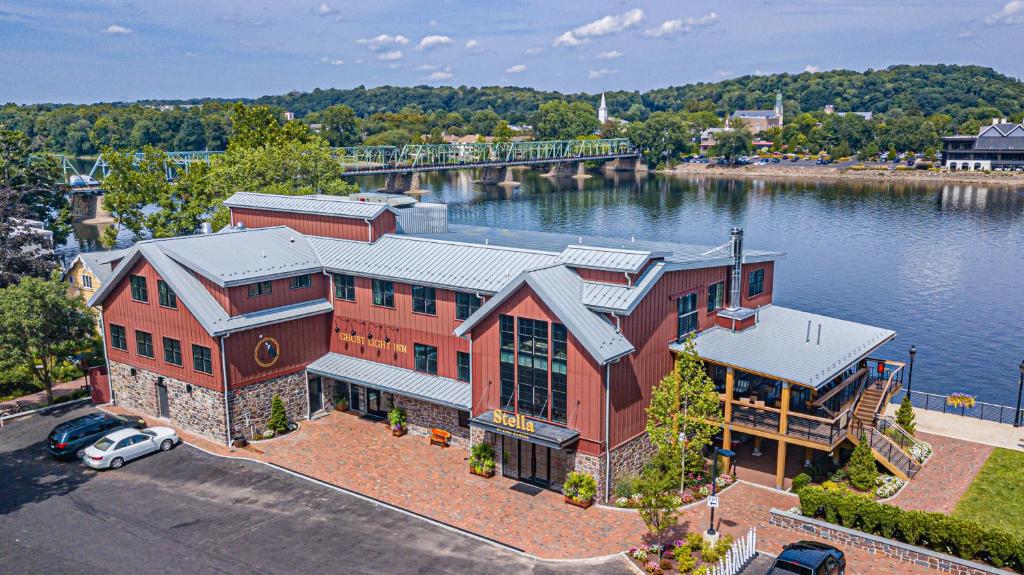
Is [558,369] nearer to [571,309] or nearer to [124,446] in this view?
[571,309]

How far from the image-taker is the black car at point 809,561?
22.9 metres

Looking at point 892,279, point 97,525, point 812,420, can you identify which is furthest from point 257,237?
point 892,279

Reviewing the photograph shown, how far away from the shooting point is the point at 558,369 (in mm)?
30453

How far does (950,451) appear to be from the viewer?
35156mm

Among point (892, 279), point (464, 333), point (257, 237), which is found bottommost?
point (892, 279)

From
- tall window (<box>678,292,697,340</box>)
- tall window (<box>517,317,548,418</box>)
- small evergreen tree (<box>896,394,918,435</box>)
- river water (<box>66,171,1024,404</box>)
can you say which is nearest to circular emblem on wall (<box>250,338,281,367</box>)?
tall window (<box>517,317,548,418</box>)

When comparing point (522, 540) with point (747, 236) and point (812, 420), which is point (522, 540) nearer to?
point (812, 420)

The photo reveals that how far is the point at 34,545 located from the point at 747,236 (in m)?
95.4

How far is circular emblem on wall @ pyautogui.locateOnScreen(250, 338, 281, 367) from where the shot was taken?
37.3 m

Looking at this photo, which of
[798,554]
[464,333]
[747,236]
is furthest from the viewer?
[747,236]

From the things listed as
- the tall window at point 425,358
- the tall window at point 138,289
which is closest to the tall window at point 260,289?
the tall window at point 138,289

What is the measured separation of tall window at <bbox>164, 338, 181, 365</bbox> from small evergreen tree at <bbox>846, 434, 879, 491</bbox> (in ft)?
102

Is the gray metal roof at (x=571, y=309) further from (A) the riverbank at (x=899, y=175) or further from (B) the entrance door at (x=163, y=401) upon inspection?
(A) the riverbank at (x=899, y=175)

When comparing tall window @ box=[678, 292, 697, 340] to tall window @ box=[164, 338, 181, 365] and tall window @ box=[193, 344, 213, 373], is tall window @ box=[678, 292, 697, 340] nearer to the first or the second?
tall window @ box=[193, 344, 213, 373]
